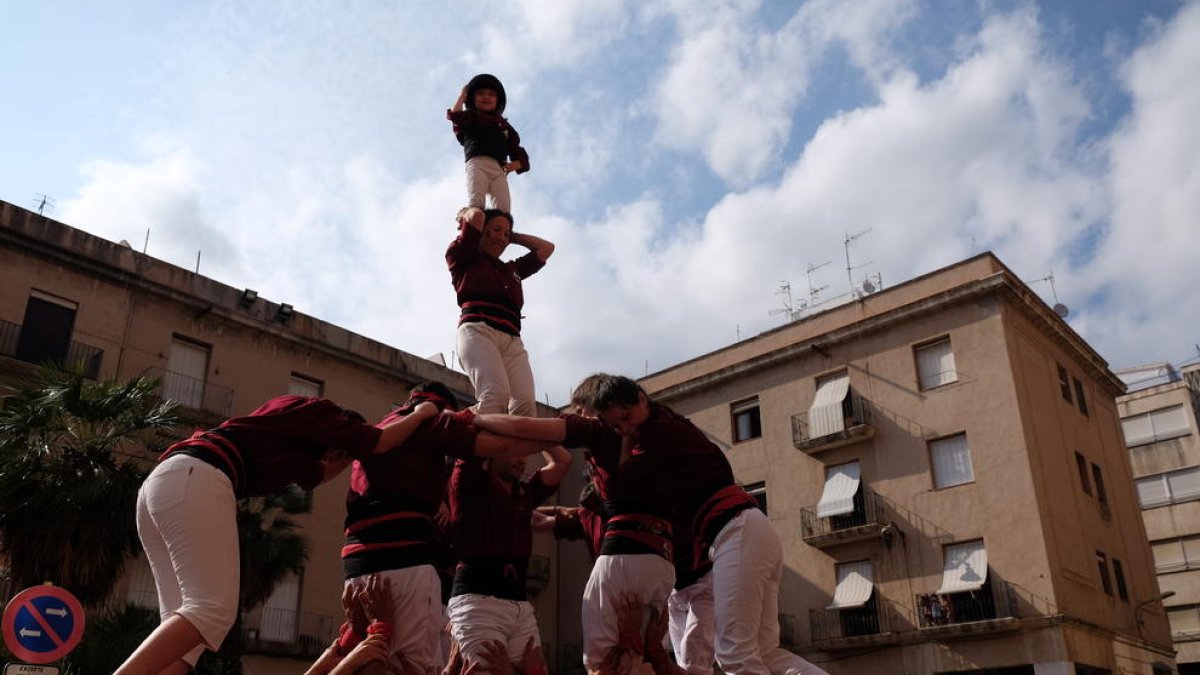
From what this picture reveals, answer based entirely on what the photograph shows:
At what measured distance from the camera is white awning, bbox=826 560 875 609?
31.9 meters

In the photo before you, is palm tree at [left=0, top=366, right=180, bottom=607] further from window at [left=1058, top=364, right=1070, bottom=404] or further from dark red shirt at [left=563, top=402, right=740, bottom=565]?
window at [left=1058, top=364, right=1070, bottom=404]

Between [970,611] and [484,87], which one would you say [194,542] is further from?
[970,611]

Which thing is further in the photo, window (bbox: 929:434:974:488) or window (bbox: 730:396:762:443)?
window (bbox: 730:396:762:443)

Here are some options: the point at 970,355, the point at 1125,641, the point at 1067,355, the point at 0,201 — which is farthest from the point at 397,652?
the point at 1067,355

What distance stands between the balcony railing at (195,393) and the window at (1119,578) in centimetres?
2816

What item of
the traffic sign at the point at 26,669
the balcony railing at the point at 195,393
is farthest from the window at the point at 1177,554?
the traffic sign at the point at 26,669

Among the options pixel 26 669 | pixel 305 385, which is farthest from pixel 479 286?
pixel 305 385

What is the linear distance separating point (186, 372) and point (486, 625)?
2432 centimetres

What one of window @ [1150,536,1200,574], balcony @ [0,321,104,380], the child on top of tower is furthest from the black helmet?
window @ [1150,536,1200,574]

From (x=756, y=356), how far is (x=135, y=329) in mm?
20723

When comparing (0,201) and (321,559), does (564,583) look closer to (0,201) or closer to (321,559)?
(321,559)

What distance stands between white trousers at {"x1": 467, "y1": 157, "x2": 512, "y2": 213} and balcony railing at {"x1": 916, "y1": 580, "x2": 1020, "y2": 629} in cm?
2356

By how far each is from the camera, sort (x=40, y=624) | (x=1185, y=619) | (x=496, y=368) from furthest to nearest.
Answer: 1. (x=1185, y=619)
2. (x=40, y=624)
3. (x=496, y=368)

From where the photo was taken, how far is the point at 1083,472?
33812mm
